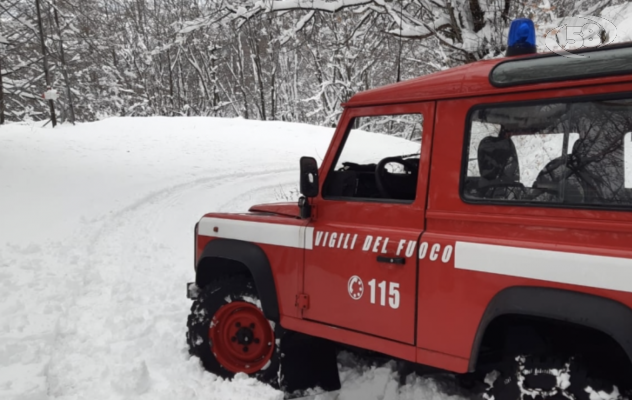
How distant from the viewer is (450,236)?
8.05ft

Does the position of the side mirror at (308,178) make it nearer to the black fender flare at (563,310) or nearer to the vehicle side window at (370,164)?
the vehicle side window at (370,164)

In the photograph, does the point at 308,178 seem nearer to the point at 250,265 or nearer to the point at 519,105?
the point at 250,265

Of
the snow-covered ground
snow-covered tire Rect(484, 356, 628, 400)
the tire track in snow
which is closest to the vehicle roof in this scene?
the snow-covered ground

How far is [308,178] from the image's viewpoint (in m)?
2.95

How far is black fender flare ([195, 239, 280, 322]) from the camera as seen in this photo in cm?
324

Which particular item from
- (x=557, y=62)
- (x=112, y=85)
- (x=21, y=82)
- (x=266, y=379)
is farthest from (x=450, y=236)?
(x=112, y=85)

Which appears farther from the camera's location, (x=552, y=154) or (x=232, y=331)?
(x=232, y=331)

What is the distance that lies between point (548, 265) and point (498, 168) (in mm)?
548

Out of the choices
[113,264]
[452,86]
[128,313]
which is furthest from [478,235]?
[113,264]

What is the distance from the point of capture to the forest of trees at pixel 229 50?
738cm

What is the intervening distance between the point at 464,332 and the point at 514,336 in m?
0.28

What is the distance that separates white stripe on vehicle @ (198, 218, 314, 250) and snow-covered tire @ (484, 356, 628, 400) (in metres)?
1.31

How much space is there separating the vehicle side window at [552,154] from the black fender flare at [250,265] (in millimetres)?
1440

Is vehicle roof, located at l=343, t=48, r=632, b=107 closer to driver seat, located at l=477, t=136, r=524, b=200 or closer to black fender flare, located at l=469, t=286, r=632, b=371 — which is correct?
driver seat, located at l=477, t=136, r=524, b=200
